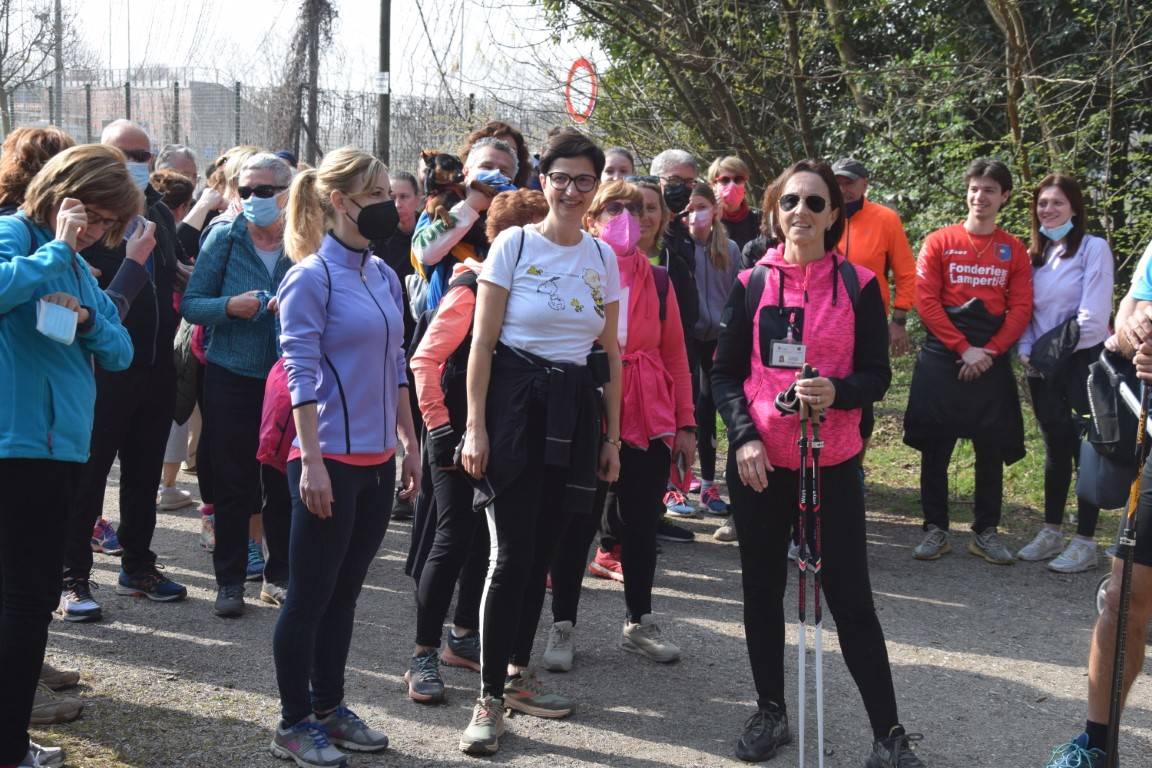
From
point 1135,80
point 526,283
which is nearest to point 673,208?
point 526,283

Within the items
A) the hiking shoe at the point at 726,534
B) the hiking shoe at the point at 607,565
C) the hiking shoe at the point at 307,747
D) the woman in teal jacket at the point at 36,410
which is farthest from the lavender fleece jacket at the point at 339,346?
the hiking shoe at the point at 726,534

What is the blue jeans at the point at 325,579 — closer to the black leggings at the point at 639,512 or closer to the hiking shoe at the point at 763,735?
the black leggings at the point at 639,512

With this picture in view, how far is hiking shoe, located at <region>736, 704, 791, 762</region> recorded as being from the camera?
4051mm

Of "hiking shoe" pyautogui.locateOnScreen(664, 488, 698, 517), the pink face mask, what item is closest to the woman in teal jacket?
the pink face mask

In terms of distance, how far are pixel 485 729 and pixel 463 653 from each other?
78 centimetres

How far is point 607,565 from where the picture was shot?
617cm

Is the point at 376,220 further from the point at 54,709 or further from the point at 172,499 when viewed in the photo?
the point at 172,499

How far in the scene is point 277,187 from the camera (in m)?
5.36

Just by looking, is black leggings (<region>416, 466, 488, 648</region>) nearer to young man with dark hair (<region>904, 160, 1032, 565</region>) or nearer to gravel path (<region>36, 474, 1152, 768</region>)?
gravel path (<region>36, 474, 1152, 768</region>)

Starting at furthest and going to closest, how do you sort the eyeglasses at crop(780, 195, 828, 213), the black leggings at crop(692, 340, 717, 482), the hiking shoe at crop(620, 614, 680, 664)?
the black leggings at crop(692, 340, 717, 482) < the hiking shoe at crop(620, 614, 680, 664) < the eyeglasses at crop(780, 195, 828, 213)

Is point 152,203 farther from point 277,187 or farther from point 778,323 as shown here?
point 778,323

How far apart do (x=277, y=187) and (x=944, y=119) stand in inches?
263

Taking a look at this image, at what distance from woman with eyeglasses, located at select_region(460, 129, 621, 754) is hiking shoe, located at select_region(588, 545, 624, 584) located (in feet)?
6.49

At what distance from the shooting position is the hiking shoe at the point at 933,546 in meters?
6.66
